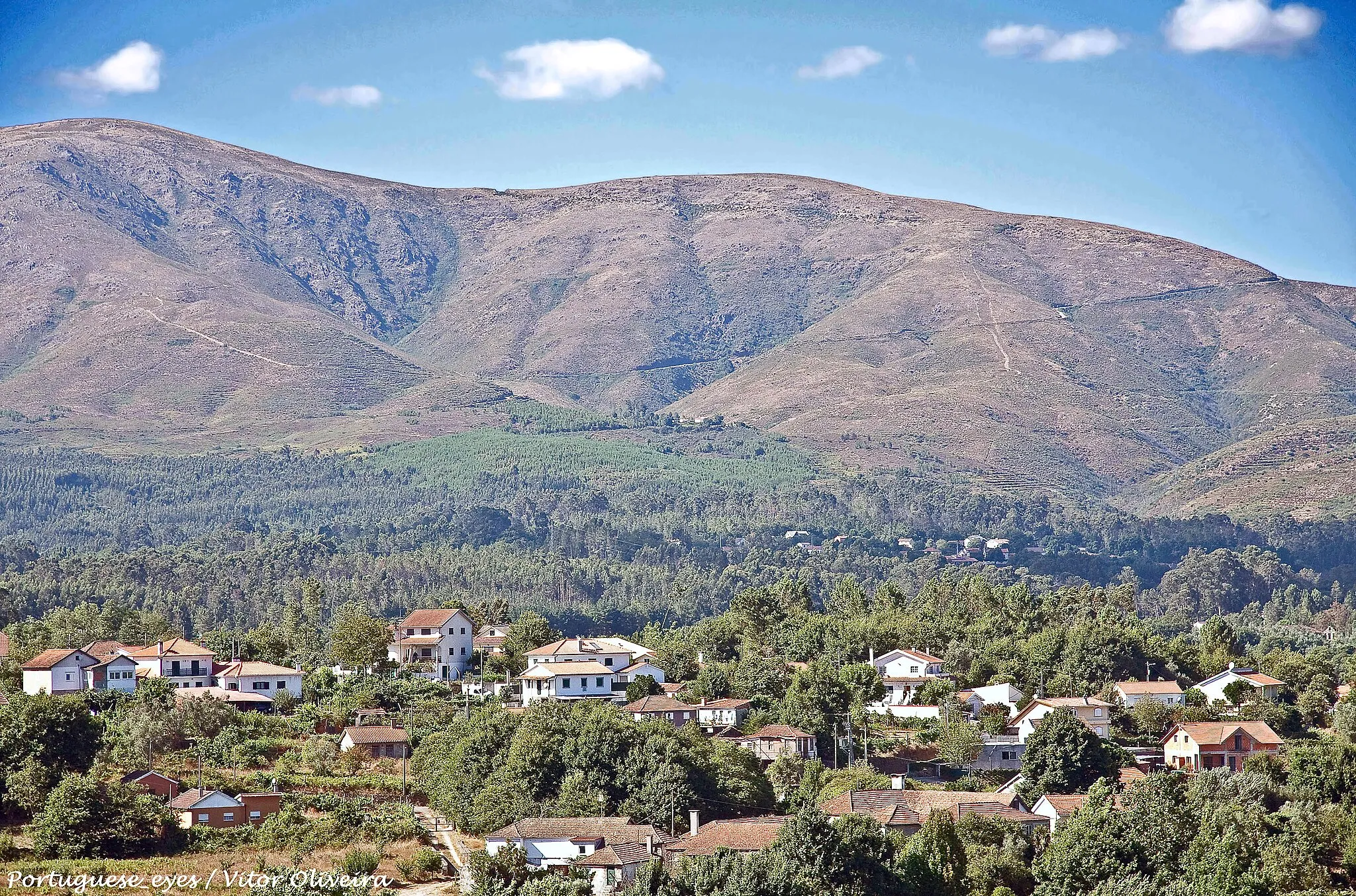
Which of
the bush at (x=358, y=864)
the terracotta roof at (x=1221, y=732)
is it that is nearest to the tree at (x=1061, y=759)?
the terracotta roof at (x=1221, y=732)

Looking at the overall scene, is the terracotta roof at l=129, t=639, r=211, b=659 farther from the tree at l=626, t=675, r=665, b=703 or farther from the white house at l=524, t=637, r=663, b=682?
the tree at l=626, t=675, r=665, b=703

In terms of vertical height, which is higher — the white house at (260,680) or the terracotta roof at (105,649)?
the terracotta roof at (105,649)

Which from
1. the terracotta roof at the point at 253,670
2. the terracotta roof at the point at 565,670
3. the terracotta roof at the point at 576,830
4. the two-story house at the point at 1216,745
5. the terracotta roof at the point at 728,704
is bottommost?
the two-story house at the point at 1216,745

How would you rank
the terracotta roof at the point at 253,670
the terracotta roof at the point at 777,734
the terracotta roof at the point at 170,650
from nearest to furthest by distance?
the terracotta roof at the point at 777,734
the terracotta roof at the point at 253,670
the terracotta roof at the point at 170,650

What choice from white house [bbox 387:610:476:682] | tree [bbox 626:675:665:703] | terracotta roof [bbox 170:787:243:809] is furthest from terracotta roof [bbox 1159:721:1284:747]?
terracotta roof [bbox 170:787:243:809]

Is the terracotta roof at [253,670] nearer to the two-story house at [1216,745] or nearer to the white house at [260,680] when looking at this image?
the white house at [260,680]

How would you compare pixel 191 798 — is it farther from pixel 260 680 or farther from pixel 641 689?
pixel 641 689

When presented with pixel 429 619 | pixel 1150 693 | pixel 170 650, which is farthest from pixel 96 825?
pixel 1150 693
